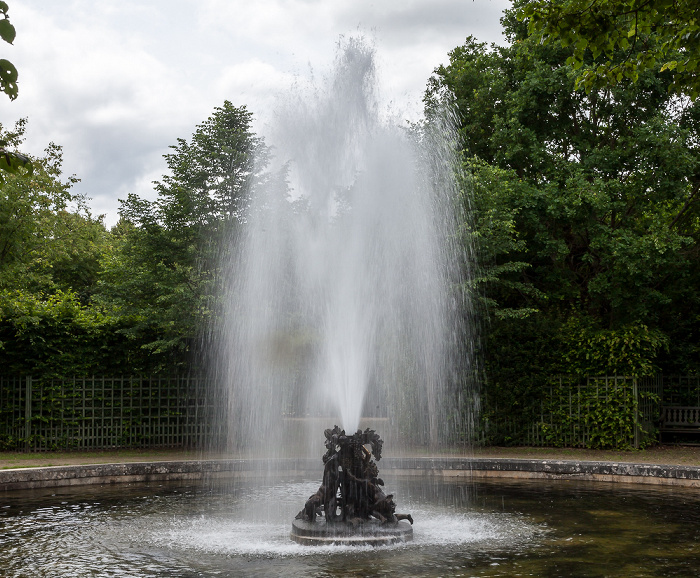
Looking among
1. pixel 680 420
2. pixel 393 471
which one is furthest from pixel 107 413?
pixel 680 420

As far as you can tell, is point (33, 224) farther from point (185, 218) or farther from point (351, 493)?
point (351, 493)

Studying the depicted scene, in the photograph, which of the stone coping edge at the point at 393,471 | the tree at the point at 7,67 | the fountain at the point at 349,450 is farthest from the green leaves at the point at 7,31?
the stone coping edge at the point at 393,471

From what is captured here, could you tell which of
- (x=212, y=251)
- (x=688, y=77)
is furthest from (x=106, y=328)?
(x=688, y=77)

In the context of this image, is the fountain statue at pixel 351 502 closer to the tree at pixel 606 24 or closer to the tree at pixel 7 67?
the tree at pixel 606 24

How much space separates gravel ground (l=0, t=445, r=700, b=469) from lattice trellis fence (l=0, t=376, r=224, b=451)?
1.77ft

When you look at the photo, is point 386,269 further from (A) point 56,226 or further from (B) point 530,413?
(A) point 56,226

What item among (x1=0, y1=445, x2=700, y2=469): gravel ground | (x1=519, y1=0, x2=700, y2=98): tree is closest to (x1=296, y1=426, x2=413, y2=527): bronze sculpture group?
(x1=519, y1=0, x2=700, y2=98): tree

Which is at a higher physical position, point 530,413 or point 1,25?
point 1,25

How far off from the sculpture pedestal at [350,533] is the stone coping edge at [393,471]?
6750 mm

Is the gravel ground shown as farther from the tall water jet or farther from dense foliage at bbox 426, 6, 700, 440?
the tall water jet

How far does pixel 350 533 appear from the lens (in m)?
10.5

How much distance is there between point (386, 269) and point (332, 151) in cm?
257

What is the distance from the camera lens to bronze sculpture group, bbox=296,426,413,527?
10.8 m

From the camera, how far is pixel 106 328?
2150cm
